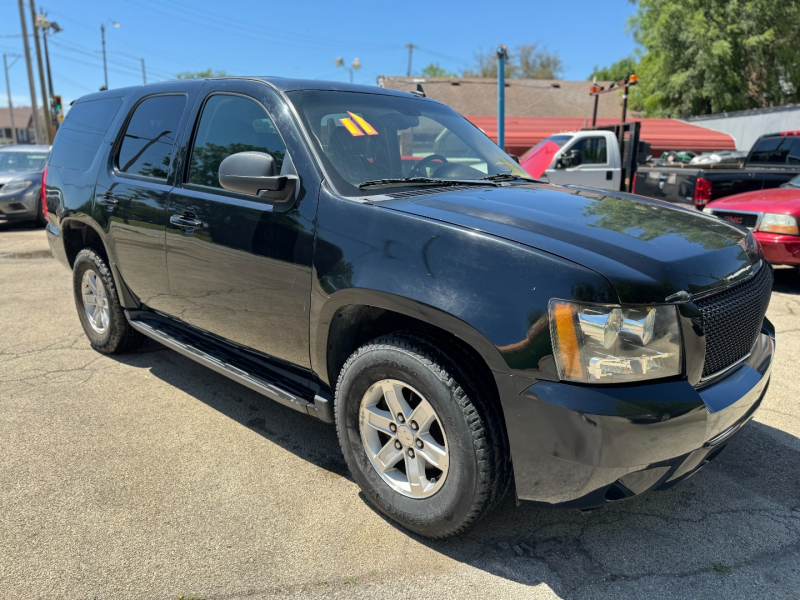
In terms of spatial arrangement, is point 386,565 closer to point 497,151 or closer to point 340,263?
point 340,263

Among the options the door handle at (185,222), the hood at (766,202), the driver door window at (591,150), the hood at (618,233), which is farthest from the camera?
the driver door window at (591,150)

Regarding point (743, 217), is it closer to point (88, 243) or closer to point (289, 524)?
point (289, 524)

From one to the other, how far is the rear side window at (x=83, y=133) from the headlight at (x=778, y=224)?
21.1 feet

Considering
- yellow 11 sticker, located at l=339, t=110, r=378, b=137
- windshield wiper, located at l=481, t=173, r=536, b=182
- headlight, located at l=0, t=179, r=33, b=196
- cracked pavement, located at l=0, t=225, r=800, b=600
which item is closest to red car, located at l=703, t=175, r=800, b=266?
cracked pavement, located at l=0, t=225, r=800, b=600

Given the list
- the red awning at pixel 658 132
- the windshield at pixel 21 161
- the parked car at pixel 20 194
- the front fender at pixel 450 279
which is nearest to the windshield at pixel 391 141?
the front fender at pixel 450 279

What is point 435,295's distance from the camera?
229 cm

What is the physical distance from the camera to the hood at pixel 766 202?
22.1 ft

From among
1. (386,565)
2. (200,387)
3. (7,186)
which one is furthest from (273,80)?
(7,186)

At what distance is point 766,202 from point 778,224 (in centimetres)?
41

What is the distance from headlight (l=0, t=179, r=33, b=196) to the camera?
40.1 ft

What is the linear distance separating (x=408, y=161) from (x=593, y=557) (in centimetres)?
208

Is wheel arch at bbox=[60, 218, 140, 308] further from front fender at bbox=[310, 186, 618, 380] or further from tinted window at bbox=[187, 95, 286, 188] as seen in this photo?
front fender at bbox=[310, 186, 618, 380]

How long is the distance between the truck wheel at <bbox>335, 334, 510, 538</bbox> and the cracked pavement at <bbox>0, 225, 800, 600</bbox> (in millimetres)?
202

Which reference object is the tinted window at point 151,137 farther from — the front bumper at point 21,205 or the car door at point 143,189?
the front bumper at point 21,205
